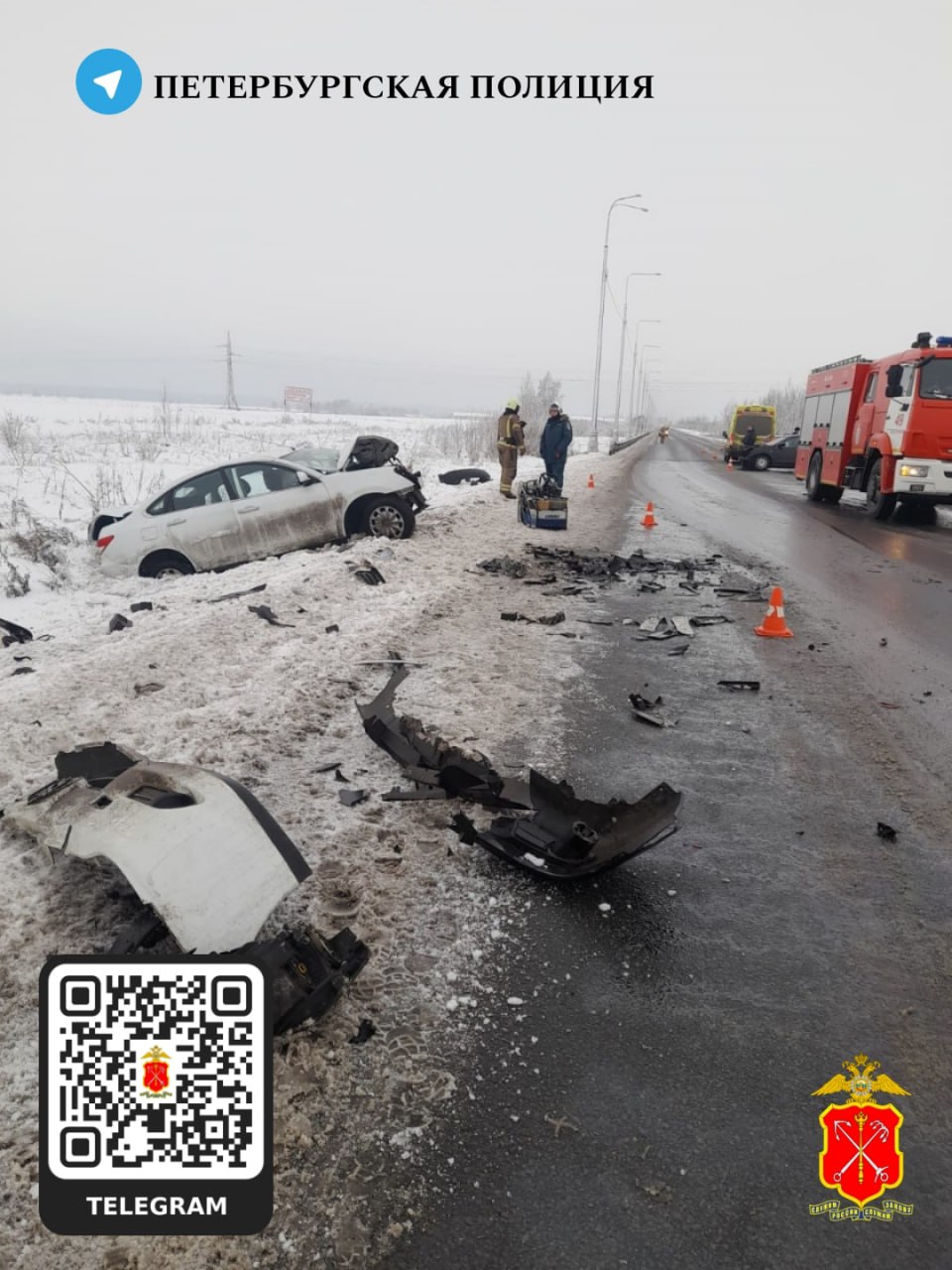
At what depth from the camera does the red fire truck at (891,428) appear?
1446cm

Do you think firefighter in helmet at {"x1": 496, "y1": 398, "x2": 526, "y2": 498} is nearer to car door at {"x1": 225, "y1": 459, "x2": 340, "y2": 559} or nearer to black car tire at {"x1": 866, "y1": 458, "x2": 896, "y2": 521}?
car door at {"x1": 225, "y1": 459, "x2": 340, "y2": 559}

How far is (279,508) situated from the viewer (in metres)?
10.6

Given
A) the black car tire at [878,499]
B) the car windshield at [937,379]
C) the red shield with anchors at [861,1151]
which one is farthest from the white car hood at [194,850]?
the black car tire at [878,499]

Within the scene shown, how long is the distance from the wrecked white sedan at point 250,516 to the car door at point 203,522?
13 mm

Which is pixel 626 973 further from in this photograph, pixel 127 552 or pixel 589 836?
pixel 127 552

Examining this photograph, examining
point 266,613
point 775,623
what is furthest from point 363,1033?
point 775,623

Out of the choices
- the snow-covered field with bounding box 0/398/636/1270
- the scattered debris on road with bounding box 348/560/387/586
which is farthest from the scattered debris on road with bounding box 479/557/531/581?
the scattered debris on road with bounding box 348/560/387/586

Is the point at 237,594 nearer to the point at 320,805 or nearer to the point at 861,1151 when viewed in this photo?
the point at 320,805

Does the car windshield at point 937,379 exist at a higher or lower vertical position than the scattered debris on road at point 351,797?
higher

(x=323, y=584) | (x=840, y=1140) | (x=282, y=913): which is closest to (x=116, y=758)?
(x=282, y=913)

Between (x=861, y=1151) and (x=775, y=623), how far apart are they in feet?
18.2

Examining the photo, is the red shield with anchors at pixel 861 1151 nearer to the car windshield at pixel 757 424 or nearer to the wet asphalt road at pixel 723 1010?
the wet asphalt road at pixel 723 1010

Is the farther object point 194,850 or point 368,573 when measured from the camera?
point 368,573

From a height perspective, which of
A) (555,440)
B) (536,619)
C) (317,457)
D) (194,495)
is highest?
(555,440)
